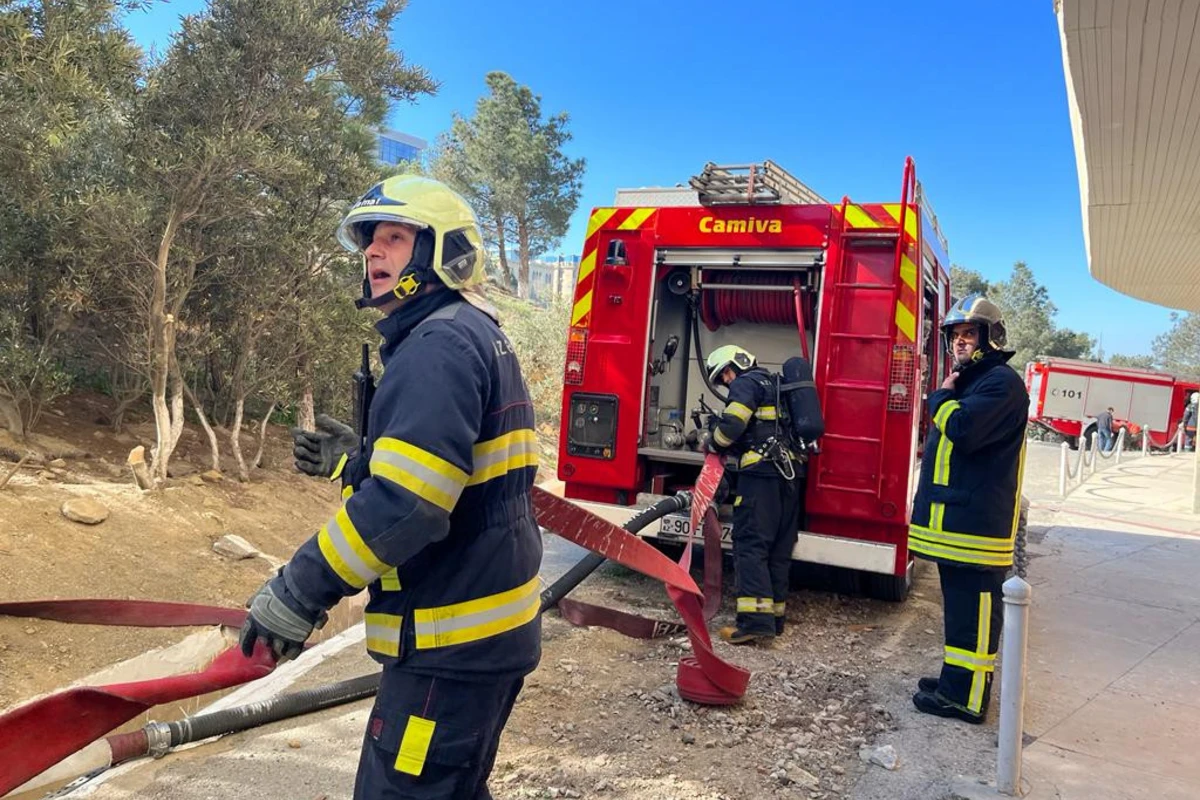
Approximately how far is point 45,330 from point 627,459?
495 centimetres

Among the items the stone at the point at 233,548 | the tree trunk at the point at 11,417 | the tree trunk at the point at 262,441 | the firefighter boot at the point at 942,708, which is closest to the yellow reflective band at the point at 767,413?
→ the firefighter boot at the point at 942,708

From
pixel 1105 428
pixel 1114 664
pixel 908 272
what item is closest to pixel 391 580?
pixel 908 272

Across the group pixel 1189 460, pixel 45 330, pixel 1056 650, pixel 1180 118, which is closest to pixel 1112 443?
pixel 1189 460

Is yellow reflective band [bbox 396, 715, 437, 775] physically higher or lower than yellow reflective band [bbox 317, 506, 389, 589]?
lower

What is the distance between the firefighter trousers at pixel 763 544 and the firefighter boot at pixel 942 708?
3.39ft

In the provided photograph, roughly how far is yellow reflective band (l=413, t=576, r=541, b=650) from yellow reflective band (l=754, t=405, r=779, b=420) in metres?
3.13

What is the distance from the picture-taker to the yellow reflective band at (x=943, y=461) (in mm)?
3865

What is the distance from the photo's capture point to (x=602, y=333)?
565 cm

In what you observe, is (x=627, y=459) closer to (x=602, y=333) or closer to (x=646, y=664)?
(x=602, y=333)

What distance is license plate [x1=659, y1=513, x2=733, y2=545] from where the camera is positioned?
521cm

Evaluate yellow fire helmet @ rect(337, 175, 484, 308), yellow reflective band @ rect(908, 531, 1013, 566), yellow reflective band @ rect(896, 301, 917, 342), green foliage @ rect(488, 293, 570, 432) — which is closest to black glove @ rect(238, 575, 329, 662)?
yellow fire helmet @ rect(337, 175, 484, 308)

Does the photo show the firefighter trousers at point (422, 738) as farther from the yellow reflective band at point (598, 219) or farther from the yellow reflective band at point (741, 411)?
the yellow reflective band at point (598, 219)

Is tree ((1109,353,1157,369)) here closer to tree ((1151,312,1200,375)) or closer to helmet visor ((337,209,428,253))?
tree ((1151,312,1200,375))

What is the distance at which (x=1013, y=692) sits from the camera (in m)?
3.03
